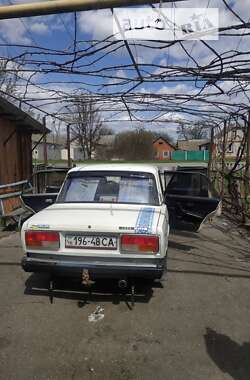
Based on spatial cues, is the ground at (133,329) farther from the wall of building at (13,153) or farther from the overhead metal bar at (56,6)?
the wall of building at (13,153)

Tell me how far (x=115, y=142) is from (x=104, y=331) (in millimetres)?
64826

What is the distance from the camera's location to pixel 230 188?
44.0ft

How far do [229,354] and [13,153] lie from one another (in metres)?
11.5

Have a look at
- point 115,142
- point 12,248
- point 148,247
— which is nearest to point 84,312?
point 148,247

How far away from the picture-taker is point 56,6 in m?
3.46

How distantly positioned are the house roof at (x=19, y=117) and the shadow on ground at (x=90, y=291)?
6.86 meters

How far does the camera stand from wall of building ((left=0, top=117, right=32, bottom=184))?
12.6 m

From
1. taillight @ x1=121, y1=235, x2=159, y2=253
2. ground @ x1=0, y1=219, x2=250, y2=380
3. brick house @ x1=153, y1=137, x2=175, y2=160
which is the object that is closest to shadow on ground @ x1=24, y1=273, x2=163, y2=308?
ground @ x1=0, y1=219, x2=250, y2=380

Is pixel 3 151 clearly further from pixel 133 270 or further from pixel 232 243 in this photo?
pixel 133 270

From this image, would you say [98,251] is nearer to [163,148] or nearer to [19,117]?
[19,117]

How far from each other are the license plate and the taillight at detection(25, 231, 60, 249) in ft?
0.45

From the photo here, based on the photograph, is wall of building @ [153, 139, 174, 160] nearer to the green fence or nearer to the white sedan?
the green fence

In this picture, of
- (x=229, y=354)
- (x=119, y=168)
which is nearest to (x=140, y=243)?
(x=229, y=354)

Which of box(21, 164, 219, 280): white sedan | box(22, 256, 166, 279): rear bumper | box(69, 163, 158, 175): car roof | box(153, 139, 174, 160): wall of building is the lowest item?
box(22, 256, 166, 279): rear bumper
